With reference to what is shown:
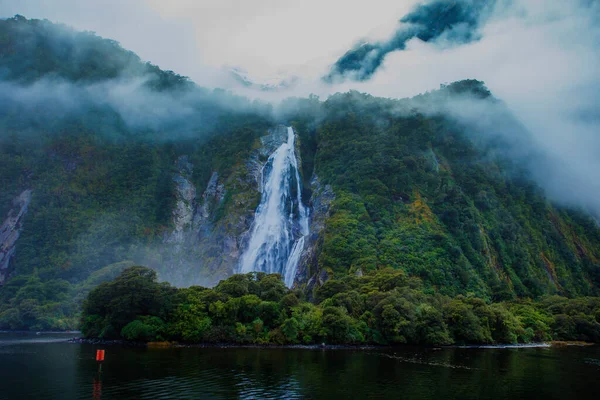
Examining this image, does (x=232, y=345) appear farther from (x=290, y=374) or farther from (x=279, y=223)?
(x=279, y=223)

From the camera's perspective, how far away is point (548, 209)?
101m

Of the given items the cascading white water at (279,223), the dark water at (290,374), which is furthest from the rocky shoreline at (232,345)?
the cascading white water at (279,223)

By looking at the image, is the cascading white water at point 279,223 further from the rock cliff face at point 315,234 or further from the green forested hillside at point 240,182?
the green forested hillside at point 240,182

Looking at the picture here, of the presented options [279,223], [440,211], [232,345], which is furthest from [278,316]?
[440,211]

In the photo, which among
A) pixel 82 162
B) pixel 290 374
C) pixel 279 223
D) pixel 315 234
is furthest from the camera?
pixel 82 162

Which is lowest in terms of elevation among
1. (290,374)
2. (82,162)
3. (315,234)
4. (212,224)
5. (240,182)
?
(290,374)

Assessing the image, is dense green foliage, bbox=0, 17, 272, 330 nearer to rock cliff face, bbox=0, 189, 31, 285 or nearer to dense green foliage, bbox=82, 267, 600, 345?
→ rock cliff face, bbox=0, 189, 31, 285

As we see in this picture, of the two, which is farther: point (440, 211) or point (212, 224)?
point (212, 224)

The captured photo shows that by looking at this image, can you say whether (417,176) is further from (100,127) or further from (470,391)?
(100,127)

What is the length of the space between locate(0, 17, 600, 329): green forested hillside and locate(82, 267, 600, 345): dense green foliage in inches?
353

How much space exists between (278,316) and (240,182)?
166ft

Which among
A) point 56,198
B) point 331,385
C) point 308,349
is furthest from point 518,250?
point 56,198

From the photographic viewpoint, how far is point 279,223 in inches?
3278

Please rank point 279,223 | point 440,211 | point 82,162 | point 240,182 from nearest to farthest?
point 440,211 < point 279,223 < point 240,182 < point 82,162
